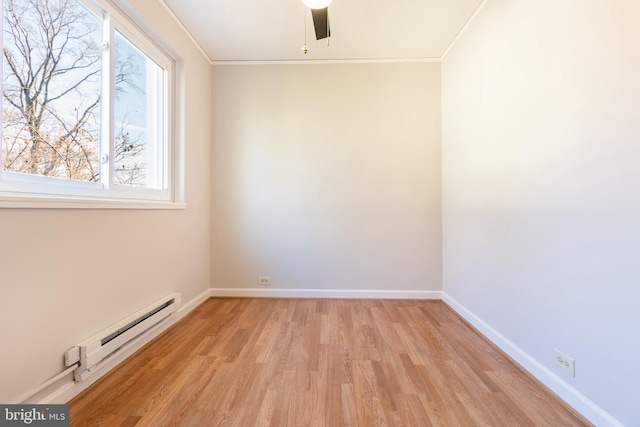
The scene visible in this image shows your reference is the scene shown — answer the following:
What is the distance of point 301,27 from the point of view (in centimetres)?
265

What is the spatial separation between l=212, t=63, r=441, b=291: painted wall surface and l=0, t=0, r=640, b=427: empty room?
0.03 m

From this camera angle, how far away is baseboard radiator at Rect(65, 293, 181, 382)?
1516mm

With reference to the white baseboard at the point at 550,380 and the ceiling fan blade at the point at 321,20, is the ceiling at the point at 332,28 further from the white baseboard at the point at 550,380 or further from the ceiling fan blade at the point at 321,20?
the white baseboard at the point at 550,380

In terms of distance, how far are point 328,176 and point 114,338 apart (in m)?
2.45

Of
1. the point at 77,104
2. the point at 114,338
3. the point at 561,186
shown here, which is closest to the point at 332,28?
the point at 77,104

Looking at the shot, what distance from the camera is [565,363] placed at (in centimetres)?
152

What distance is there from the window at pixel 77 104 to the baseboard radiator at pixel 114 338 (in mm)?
843

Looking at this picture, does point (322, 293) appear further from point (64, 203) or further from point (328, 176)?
point (64, 203)

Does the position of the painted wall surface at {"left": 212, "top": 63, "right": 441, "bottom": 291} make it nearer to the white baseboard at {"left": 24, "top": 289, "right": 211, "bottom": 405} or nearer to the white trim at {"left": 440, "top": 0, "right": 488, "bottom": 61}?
the white trim at {"left": 440, "top": 0, "right": 488, "bottom": 61}

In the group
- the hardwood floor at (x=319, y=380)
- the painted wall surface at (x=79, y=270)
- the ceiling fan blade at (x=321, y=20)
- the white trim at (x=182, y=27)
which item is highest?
the white trim at (x=182, y=27)

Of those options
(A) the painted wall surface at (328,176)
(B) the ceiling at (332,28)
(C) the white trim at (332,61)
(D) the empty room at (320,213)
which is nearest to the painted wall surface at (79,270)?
(D) the empty room at (320,213)

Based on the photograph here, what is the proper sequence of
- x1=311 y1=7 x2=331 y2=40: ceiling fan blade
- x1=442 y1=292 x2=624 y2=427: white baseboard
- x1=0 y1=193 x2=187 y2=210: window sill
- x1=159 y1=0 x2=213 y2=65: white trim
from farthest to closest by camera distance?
x1=159 y1=0 x2=213 y2=65: white trim < x1=311 y1=7 x2=331 y2=40: ceiling fan blade < x1=442 y1=292 x2=624 y2=427: white baseboard < x1=0 y1=193 x2=187 y2=210: window sill

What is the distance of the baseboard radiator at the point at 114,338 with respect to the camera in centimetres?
152

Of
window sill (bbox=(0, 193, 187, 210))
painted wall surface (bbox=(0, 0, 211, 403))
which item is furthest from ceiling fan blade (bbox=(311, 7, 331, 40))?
window sill (bbox=(0, 193, 187, 210))
